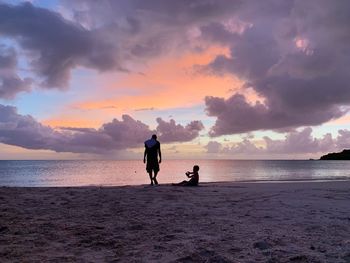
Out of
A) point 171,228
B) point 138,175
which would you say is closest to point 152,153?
point 171,228

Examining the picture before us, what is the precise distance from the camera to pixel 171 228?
7.75 metres

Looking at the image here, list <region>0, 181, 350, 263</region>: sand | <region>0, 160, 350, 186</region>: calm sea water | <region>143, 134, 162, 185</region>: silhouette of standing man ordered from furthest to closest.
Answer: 1. <region>0, 160, 350, 186</region>: calm sea water
2. <region>143, 134, 162, 185</region>: silhouette of standing man
3. <region>0, 181, 350, 263</region>: sand

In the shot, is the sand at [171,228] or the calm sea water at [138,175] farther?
the calm sea water at [138,175]

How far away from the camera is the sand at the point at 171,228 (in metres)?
6.00

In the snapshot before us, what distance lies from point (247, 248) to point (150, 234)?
1.86 m

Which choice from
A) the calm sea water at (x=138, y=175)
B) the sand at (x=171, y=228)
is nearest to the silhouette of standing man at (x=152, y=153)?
the sand at (x=171, y=228)

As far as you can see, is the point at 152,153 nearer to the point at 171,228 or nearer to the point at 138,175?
the point at 171,228

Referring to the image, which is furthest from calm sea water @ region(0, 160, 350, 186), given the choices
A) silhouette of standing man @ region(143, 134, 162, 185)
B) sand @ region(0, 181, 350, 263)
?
sand @ region(0, 181, 350, 263)

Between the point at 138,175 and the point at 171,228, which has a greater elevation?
the point at 138,175

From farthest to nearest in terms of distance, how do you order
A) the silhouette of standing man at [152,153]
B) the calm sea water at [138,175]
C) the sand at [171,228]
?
the calm sea water at [138,175] < the silhouette of standing man at [152,153] < the sand at [171,228]

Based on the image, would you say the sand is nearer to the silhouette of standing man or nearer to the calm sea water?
the silhouette of standing man

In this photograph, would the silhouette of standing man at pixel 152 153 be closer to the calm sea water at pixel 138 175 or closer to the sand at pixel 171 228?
the sand at pixel 171 228

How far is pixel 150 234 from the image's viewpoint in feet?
23.9

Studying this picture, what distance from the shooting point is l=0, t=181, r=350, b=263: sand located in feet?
19.7
